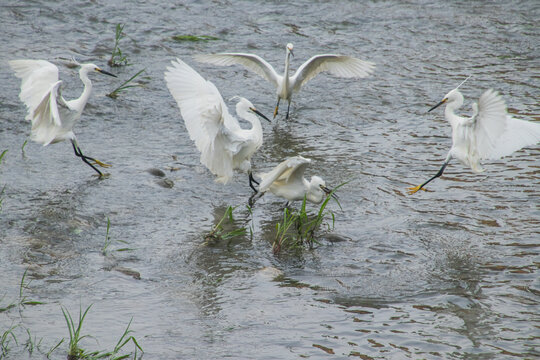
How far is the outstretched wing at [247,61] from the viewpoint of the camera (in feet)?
30.3

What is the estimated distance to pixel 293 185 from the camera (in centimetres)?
618

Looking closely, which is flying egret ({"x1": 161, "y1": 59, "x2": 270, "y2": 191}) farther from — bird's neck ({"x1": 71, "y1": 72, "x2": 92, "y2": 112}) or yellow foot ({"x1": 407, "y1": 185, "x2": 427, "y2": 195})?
yellow foot ({"x1": 407, "y1": 185, "x2": 427, "y2": 195})

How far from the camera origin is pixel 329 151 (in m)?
7.87

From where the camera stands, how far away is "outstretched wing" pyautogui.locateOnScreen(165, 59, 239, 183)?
5875mm

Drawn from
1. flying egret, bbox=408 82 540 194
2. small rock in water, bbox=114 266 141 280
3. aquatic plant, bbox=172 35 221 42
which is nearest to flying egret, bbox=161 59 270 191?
small rock in water, bbox=114 266 141 280

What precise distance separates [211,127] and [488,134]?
2.52 metres

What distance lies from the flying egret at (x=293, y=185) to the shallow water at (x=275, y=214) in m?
0.29

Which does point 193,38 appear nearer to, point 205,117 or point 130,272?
point 205,117

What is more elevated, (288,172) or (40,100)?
(40,100)

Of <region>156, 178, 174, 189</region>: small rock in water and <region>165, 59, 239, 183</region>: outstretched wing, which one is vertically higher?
<region>165, 59, 239, 183</region>: outstretched wing

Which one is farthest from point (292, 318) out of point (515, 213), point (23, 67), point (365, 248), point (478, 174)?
point (23, 67)

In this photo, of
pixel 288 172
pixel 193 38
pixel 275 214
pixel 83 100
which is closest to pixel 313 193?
pixel 288 172

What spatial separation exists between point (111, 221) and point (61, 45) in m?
5.29

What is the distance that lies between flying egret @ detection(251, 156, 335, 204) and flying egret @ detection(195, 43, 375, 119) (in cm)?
284
